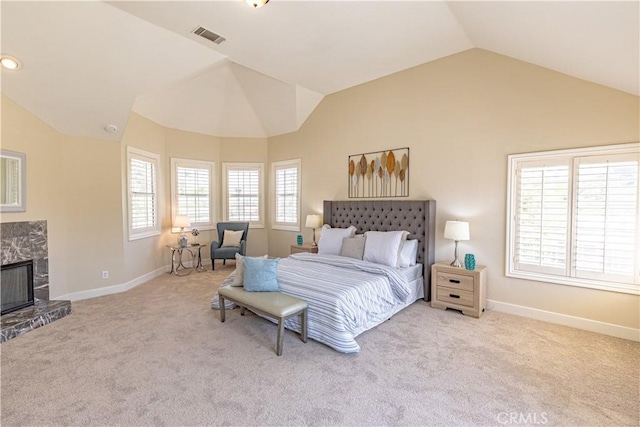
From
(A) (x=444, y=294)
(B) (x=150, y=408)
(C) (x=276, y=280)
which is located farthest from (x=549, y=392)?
(B) (x=150, y=408)

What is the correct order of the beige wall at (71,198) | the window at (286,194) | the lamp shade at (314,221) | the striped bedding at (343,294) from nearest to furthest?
the striped bedding at (343,294) < the beige wall at (71,198) < the lamp shade at (314,221) < the window at (286,194)

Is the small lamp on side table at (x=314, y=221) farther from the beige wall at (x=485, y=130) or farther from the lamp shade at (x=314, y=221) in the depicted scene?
the beige wall at (x=485, y=130)

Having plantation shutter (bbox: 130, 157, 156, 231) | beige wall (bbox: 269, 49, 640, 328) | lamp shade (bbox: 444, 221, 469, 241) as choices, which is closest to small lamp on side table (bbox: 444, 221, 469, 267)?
lamp shade (bbox: 444, 221, 469, 241)

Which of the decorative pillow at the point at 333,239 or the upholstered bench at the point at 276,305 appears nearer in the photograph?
the upholstered bench at the point at 276,305

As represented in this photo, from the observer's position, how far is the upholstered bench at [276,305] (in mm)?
2715

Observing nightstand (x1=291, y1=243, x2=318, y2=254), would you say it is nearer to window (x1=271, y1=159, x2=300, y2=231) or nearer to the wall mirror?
window (x1=271, y1=159, x2=300, y2=231)

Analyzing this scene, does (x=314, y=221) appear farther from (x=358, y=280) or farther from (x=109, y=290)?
(x=109, y=290)

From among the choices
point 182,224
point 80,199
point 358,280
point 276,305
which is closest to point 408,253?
point 358,280

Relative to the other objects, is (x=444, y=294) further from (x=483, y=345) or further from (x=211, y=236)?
(x=211, y=236)

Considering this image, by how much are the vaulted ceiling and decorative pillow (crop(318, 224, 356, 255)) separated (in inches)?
101

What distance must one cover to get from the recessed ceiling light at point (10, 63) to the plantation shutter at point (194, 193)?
2.98m

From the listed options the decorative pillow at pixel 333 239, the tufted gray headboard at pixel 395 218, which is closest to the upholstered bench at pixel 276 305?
the decorative pillow at pixel 333 239

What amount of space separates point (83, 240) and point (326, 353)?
4.04m

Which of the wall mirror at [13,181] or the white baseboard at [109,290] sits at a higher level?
the wall mirror at [13,181]
